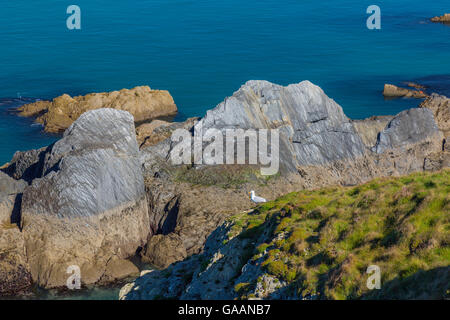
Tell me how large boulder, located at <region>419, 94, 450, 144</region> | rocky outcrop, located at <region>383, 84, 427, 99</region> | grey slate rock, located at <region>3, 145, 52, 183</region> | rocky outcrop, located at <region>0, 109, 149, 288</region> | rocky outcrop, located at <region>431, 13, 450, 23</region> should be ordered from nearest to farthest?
rocky outcrop, located at <region>0, 109, 149, 288</region> < grey slate rock, located at <region>3, 145, 52, 183</region> < large boulder, located at <region>419, 94, 450, 144</region> < rocky outcrop, located at <region>383, 84, 427, 99</region> < rocky outcrop, located at <region>431, 13, 450, 23</region>

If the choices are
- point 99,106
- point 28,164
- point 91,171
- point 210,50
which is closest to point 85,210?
point 91,171

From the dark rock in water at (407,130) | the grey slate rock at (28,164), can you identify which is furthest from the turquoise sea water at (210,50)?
the dark rock in water at (407,130)

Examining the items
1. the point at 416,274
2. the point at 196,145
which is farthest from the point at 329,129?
the point at 416,274

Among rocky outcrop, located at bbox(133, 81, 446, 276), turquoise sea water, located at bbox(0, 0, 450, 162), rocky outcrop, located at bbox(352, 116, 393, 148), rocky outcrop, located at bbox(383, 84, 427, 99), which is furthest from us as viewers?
turquoise sea water, located at bbox(0, 0, 450, 162)

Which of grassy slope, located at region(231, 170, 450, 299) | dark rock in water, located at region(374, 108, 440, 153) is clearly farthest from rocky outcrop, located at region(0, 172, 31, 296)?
dark rock in water, located at region(374, 108, 440, 153)

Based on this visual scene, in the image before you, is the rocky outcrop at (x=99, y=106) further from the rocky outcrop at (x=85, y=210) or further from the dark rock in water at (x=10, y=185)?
the rocky outcrop at (x=85, y=210)

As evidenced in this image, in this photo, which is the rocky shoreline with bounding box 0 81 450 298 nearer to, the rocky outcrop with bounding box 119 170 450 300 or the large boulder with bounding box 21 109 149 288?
Answer: the large boulder with bounding box 21 109 149 288

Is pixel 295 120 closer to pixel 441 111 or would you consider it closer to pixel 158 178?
pixel 158 178

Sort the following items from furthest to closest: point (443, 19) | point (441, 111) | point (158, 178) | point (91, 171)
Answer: point (443, 19) < point (441, 111) < point (158, 178) < point (91, 171)
